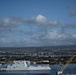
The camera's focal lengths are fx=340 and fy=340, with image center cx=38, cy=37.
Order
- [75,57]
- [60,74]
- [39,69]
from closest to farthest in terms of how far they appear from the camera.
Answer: [60,74], [39,69], [75,57]

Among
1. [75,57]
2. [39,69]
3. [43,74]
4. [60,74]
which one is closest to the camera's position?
[60,74]

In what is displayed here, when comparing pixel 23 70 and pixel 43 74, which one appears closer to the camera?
pixel 43 74

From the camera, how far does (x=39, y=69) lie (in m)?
60.9

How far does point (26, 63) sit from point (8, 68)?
3.50 meters

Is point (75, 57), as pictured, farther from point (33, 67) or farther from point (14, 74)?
point (14, 74)

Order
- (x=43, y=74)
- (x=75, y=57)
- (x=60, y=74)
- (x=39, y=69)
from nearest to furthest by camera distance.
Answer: (x=60, y=74) < (x=43, y=74) < (x=39, y=69) < (x=75, y=57)

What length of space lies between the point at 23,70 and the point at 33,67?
204 centimetres

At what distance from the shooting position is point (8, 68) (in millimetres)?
62375

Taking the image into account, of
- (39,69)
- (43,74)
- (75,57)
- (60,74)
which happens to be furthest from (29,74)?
(75,57)

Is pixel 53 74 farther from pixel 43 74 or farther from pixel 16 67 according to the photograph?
pixel 16 67

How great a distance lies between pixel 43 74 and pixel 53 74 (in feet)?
6.71

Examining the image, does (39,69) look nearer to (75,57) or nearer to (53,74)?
(53,74)

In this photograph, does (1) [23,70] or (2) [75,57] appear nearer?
(1) [23,70]

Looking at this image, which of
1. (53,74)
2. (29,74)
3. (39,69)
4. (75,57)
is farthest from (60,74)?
(75,57)
